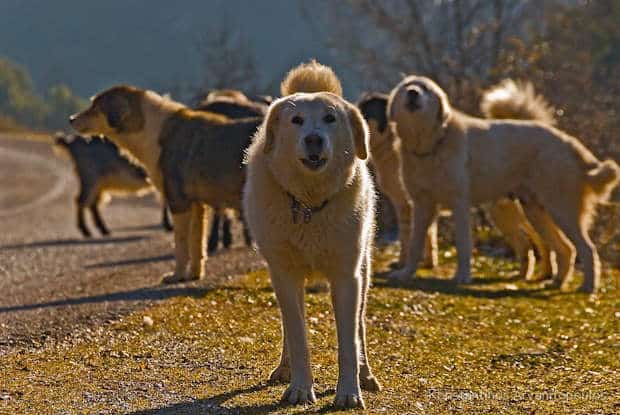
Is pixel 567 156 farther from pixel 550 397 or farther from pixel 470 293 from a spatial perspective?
pixel 550 397

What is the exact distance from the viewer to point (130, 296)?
33.0 feet

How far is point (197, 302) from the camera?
9.57 m

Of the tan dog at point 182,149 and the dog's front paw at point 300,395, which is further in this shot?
the tan dog at point 182,149

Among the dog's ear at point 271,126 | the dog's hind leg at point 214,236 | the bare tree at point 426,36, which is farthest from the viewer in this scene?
the bare tree at point 426,36

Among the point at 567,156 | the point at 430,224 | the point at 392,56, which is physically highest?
the point at 392,56

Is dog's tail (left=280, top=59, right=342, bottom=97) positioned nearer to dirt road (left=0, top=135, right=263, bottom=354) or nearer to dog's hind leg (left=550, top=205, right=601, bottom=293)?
dirt road (left=0, top=135, right=263, bottom=354)

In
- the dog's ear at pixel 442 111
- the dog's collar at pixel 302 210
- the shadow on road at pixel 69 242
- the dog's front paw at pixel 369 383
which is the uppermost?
the dog's ear at pixel 442 111

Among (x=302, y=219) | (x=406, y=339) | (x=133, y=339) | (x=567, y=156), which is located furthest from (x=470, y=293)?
(x=302, y=219)

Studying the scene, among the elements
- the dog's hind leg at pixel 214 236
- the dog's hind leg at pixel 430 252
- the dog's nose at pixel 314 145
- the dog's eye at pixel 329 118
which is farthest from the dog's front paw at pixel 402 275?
the dog's nose at pixel 314 145

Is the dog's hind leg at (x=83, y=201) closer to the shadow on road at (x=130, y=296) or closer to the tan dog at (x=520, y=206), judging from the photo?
the tan dog at (x=520, y=206)

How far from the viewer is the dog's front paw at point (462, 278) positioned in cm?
1183

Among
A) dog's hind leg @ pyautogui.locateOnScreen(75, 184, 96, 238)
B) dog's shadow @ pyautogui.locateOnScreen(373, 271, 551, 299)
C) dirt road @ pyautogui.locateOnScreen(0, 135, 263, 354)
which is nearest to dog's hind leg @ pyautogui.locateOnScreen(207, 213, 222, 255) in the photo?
dirt road @ pyautogui.locateOnScreen(0, 135, 263, 354)

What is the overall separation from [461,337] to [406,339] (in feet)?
1.73

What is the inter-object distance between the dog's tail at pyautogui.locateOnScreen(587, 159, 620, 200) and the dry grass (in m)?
1.73
